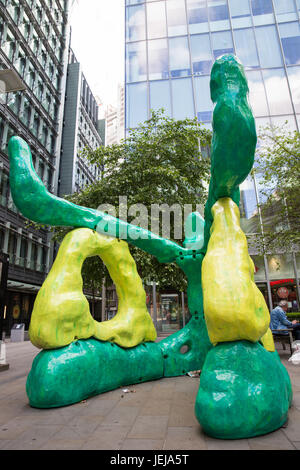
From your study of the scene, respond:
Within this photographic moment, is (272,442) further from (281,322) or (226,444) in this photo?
(281,322)

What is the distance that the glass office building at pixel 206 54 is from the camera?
787 inches

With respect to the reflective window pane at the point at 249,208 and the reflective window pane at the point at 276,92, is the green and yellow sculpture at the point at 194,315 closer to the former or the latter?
the reflective window pane at the point at 249,208

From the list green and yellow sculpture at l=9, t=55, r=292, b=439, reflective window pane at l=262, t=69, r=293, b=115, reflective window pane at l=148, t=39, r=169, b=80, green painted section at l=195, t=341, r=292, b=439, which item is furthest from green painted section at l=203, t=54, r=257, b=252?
reflective window pane at l=148, t=39, r=169, b=80

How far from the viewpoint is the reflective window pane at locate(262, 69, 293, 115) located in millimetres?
19688

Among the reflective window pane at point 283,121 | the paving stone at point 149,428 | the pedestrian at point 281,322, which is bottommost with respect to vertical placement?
the paving stone at point 149,428

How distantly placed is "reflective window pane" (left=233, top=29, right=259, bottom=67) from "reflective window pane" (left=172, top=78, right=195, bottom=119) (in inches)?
152

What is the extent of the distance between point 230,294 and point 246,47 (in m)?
22.8

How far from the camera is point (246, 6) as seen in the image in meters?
22.5

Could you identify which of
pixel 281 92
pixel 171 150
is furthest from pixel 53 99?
pixel 171 150

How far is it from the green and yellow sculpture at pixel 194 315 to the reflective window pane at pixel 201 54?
1829 centimetres

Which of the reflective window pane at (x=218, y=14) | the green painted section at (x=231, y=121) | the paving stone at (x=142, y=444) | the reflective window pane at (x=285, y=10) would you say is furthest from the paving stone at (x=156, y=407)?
the reflective window pane at (x=285, y=10)

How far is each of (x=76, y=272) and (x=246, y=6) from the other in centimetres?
2536

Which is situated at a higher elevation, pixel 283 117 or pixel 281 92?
pixel 281 92
